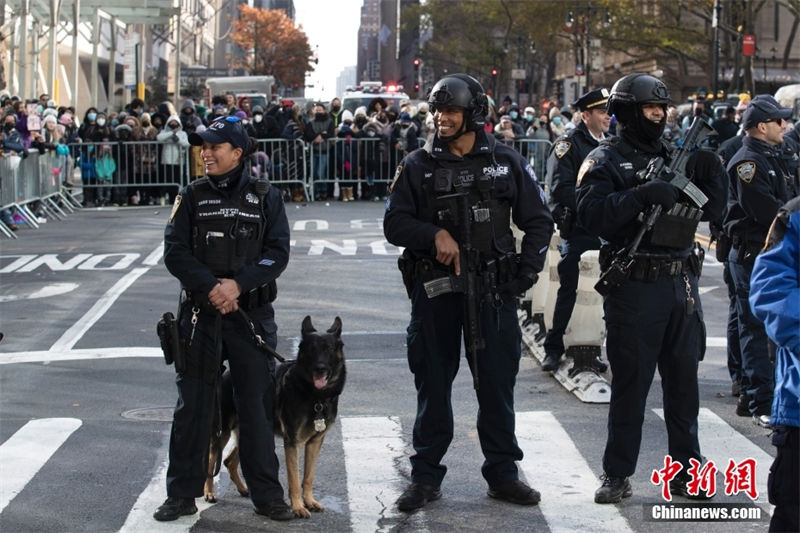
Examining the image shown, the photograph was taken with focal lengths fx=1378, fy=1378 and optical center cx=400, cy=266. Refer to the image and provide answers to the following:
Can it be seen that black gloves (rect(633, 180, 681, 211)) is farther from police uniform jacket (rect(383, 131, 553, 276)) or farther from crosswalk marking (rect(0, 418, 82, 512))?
crosswalk marking (rect(0, 418, 82, 512))

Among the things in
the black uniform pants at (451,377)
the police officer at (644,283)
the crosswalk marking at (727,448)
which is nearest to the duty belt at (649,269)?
the police officer at (644,283)

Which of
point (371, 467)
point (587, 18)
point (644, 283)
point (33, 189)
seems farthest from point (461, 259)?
point (587, 18)

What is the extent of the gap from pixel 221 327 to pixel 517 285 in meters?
1.48

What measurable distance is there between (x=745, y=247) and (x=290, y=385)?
3.63m

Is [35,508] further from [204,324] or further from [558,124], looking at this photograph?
[558,124]

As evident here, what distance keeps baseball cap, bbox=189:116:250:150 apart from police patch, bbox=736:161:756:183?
349 cm

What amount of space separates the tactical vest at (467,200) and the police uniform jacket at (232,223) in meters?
0.77

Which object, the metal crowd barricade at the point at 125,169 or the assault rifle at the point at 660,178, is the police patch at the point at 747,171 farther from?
the metal crowd barricade at the point at 125,169

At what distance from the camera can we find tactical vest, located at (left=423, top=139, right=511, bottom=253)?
6.84 m

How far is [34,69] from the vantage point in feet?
126

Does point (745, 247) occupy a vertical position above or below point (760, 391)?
above

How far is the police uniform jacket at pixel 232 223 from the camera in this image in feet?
21.9

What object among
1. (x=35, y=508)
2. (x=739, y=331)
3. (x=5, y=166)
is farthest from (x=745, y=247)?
(x=5, y=166)

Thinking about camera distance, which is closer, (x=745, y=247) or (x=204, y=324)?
(x=204, y=324)
